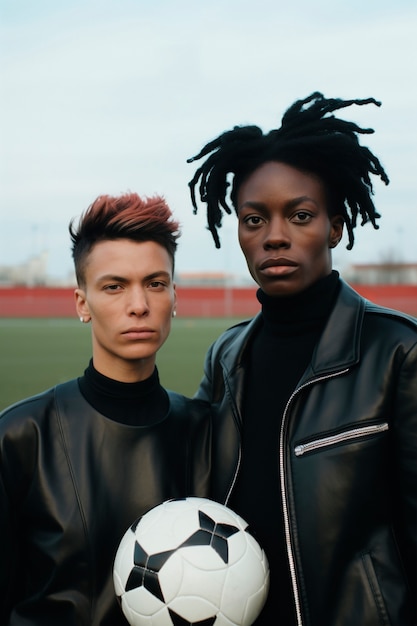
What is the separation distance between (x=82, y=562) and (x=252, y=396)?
891mm

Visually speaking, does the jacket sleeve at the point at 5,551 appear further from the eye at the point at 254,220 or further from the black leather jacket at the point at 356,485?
the eye at the point at 254,220

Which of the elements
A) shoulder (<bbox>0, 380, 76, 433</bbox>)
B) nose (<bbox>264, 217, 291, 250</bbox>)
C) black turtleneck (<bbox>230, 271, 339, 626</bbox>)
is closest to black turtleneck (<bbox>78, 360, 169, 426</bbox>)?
shoulder (<bbox>0, 380, 76, 433</bbox>)

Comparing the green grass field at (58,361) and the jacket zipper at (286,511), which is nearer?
the jacket zipper at (286,511)

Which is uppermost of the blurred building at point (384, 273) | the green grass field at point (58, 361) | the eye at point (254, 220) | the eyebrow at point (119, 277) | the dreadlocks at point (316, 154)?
the dreadlocks at point (316, 154)

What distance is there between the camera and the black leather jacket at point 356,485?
90.6 inches

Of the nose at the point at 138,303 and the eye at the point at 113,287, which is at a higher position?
the eye at the point at 113,287

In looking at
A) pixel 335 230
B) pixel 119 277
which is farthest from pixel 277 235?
pixel 119 277

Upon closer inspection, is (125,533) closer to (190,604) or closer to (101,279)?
(190,604)

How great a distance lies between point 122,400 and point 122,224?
0.69m

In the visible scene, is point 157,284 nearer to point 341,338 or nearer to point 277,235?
point 277,235

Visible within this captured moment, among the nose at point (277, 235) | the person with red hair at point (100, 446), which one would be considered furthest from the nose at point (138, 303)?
the nose at point (277, 235)

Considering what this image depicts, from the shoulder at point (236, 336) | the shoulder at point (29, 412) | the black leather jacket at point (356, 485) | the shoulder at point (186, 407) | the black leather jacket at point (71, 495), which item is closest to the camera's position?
the black leather jacket at point (356, 485)

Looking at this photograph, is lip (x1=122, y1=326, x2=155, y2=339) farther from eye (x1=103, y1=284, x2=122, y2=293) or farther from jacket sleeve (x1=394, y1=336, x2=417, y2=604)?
jacket sleeve (x1=394, y1=336, x2=417, y2=604)

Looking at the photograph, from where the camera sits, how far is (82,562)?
246 cm
